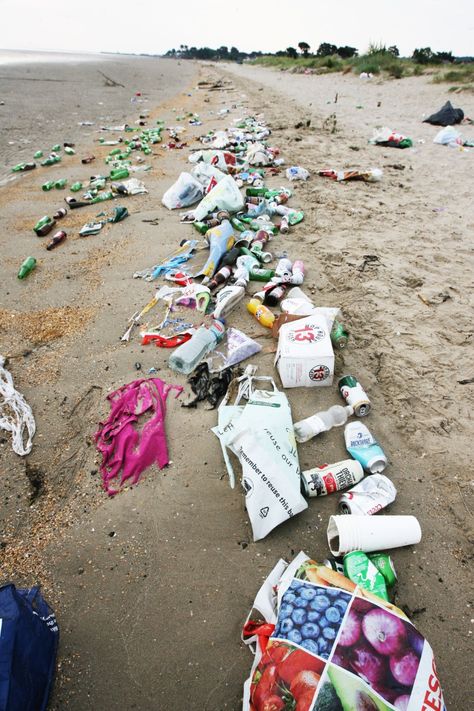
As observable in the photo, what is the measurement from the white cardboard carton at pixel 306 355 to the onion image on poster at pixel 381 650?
1.32 metres

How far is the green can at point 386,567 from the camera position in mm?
1479

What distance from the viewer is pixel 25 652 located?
3.81ft

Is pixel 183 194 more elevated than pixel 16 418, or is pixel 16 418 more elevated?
pixel 183 194

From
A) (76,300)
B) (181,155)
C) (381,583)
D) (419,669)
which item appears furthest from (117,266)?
(181,155)

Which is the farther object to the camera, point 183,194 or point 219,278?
point 183,194

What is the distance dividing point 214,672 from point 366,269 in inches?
125

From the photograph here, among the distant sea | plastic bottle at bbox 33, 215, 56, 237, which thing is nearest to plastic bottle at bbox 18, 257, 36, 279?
plastic bottle at bbox 33, 215, 56, 237

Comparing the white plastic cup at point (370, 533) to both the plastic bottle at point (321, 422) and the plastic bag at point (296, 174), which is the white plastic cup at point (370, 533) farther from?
the plastic bag at point (296, 174)

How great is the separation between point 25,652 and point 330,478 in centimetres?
134

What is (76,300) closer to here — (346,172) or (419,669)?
(419,669)

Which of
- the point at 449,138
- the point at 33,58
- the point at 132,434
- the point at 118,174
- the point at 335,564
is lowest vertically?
the point at 335,564

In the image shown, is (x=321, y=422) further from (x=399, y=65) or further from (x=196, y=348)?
(x=399, y=65)

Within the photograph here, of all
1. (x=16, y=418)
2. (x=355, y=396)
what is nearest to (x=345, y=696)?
(x=355, y=396)

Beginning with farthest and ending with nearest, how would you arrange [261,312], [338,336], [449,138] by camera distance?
1. [449,138]
2. [261,312]
3. [338,336]
